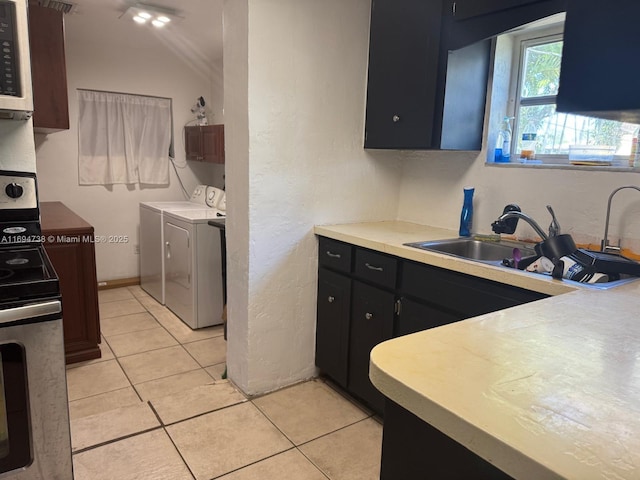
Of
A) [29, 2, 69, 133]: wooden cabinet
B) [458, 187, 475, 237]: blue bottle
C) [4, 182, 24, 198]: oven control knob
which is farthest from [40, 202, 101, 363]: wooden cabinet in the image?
[458, 187, 475, 237]: blue bottle

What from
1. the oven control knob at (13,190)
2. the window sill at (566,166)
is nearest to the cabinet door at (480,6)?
the window sill at (566,166)

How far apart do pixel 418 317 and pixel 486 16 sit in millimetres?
1328

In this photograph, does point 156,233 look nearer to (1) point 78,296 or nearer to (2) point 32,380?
(1) point 78,296

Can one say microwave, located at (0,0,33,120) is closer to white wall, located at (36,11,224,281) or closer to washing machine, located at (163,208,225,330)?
washing machine, located at (163,208,225,330)

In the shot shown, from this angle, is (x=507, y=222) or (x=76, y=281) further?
(x=76, y=281)

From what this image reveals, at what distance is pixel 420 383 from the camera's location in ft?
2.36

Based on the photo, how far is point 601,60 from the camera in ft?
3.43

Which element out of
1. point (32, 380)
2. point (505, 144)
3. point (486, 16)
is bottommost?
point (32, 380)

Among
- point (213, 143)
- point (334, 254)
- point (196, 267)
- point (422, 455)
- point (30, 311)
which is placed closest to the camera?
point (422, 455)

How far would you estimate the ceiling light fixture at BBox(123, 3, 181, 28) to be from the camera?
3.12 meters

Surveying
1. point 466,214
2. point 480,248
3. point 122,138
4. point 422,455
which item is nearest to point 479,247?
point 480,248

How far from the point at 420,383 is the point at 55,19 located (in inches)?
122

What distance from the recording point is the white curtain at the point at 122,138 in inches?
166

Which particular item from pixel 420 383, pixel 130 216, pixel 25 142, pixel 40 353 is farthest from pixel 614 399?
pixel 130 216
